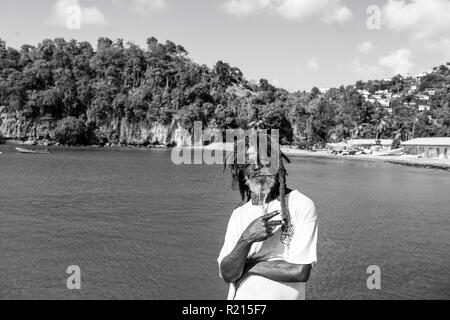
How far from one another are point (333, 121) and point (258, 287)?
493 ft

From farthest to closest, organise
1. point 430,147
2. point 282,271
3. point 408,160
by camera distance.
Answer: point 430,147 → point 408,160 → point 282,271

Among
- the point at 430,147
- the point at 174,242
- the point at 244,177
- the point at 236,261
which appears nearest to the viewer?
the point at 236,261

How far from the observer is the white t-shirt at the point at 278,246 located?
331 cm

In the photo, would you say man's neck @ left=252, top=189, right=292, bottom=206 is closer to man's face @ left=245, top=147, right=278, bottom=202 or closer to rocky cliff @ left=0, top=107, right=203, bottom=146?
man's face @ left=245, top=147, right=278, bottom=202

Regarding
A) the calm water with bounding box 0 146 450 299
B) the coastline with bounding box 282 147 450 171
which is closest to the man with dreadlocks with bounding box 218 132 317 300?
the calm water with bounding box 0 146 450 299

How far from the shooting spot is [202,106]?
151375 mm

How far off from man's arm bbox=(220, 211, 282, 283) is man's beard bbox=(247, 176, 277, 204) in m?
0.41

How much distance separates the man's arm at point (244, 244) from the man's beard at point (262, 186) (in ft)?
1.34

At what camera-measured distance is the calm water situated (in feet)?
47.5

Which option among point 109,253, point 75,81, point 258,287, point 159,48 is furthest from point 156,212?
point 159,48


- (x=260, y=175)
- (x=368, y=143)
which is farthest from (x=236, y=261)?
(x=368, y=143)

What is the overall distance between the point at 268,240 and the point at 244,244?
1.14 ft

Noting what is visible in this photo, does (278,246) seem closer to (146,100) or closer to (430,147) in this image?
(430,147)

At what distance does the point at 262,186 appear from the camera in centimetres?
358
